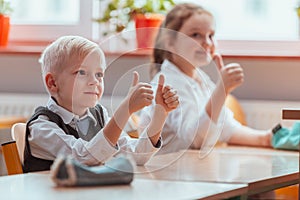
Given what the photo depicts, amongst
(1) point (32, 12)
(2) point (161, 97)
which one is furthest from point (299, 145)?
(1) point (32, 12)

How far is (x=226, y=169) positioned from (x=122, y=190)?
18.3 inches

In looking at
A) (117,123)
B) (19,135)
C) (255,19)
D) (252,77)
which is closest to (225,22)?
(255,19)

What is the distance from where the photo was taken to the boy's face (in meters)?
1.69

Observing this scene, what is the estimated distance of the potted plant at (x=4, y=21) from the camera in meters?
3.89

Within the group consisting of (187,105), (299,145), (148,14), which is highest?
(148,14)

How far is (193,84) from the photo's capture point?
2.63 meters

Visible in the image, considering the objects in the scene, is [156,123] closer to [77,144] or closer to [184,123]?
[77,144]

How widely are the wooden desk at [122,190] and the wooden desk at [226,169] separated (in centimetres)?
8

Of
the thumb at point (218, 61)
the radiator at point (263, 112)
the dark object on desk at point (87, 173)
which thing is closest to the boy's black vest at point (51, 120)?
the dark object on desk at point (87, 173)

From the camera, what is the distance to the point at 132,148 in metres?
1.69

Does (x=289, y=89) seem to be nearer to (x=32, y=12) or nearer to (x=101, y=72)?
(x=32, y=12)

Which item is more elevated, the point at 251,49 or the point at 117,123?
the point at 251,49

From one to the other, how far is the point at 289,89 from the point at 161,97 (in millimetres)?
2097

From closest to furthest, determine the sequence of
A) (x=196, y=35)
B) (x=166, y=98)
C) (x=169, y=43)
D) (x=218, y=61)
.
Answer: (x=166, y=98), (x=169, y=43), (x=218, y=61), (x=196, y=35)
